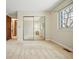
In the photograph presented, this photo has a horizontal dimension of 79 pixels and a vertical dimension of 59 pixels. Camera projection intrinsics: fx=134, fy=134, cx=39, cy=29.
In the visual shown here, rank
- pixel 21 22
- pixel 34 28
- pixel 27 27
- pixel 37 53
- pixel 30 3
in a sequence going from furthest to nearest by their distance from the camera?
pixel 34 28, pixel 27 27, pixel 21 22, pixel 30 3, pixel 37 53

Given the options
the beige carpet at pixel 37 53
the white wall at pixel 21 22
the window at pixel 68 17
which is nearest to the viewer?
the beige carpet at pixel 37 53

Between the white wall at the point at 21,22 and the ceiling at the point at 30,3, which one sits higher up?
→ the ceiling at the point at 30,3

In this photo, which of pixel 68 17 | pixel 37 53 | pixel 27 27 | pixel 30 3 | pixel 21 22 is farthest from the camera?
pixel 27 27

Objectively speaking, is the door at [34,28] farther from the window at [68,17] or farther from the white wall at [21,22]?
the window at [68,17]

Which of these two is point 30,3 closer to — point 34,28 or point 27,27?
point 27,27

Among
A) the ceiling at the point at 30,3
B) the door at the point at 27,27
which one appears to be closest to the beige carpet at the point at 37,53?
the ceiling at the point at 30,3

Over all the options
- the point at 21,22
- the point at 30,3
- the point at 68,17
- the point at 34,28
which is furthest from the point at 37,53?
the point at 34,28

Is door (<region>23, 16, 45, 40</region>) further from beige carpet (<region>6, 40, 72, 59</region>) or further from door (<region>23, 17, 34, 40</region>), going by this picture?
beige carpet (<region>6, 40, 72, 59</region>)

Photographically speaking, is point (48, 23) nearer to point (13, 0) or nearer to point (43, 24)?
point (43, 24)

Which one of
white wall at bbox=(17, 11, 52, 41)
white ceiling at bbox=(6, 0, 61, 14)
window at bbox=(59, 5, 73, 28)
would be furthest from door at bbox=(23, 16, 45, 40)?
window at bbox=(59, 5, 73, 28)

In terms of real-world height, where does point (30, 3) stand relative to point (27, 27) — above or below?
above

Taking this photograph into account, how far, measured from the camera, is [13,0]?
23.4 feet
